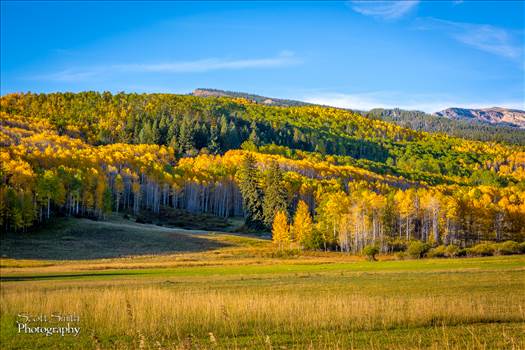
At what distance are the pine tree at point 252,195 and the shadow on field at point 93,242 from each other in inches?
980

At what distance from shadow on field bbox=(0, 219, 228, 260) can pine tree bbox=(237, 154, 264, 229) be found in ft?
81.6

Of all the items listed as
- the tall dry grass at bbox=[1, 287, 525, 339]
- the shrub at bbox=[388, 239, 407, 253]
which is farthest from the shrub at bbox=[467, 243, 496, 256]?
the tall dry grass at bbox=[1, 287, 525, 339]

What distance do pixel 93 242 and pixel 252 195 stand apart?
150 ft

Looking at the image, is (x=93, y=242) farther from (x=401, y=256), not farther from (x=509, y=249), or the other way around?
(x=509, y=249)

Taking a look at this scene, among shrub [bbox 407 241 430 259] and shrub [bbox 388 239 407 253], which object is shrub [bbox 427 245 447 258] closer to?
shrub [bbox 407 241 430 259]

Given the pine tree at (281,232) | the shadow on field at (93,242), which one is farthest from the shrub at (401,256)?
the shadow on field at (93,242)

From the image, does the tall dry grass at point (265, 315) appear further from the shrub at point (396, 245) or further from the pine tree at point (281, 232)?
the shrub at point (396, 245)

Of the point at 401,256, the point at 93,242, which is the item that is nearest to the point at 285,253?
the point at 401,256

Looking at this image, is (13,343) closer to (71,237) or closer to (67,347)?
(67,347)

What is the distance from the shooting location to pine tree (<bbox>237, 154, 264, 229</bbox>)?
118912 millimetres

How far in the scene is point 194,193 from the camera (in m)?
144

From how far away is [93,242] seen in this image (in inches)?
3327

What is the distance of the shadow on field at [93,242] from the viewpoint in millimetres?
74500

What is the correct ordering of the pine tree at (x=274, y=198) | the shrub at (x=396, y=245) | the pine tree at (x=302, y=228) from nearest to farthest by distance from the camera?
the pine tree at (x=302, y=228) < the shrub at (x=396, y=245) < the pine tree at (x=274, y=198)
